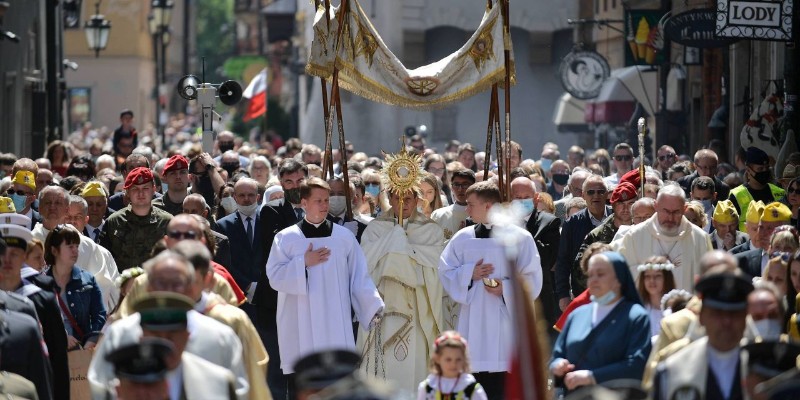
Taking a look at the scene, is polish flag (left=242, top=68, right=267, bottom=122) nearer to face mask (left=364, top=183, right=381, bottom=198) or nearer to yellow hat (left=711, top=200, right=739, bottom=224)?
face mask (left=364, top=183, right=381, bottom=198)

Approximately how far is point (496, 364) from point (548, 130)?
31428 mm

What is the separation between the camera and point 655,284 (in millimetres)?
10930

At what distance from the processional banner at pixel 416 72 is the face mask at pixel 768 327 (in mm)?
6596

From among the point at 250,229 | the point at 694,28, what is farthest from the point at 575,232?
the point at 694,28

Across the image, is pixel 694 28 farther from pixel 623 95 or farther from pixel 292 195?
pixel 623 95

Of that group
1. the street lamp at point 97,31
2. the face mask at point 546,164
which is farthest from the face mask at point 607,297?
the street lamp at point 97,31

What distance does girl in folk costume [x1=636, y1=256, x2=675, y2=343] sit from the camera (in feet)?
35.8

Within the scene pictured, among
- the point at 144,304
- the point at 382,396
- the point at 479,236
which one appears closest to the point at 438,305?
the point at 479,236

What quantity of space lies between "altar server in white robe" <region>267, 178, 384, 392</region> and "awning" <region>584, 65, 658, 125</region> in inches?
746

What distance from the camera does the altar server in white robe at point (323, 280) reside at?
500 inches

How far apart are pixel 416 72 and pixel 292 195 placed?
1422 millimetres

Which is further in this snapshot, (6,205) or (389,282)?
(6,205)

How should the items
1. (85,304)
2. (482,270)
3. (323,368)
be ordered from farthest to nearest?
(482,270)
(85,304)
(323,368)

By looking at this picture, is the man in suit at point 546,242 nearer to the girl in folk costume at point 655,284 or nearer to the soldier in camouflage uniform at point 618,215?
the soldier in camouflage uniform at point 618,215
